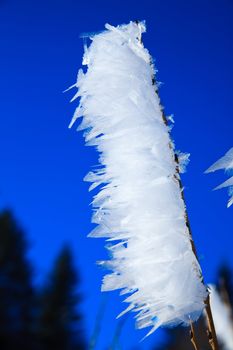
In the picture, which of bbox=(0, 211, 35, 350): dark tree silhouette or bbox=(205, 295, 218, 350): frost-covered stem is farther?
bbox=(0, 211, 35, 350): dark tree silhouette

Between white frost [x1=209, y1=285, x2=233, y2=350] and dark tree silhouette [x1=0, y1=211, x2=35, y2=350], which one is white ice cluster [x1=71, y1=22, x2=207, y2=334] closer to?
white frost [x1=209, y1=285, x2=233, y2=350]

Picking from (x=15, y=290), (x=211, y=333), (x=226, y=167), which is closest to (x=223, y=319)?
(x=211, y=333)

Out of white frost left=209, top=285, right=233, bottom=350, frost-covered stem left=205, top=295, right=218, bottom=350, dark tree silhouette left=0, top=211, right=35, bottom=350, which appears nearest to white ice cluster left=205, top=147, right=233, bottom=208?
frost-covered stem left=205, top=295, right=218, bottom=350

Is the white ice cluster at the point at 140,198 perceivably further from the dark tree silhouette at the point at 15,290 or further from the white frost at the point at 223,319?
the dark tree silhouette at the point at 15,290

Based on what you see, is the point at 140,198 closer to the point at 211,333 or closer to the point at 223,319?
the point at 211,333

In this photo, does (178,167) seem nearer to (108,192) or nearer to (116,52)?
(108,192)

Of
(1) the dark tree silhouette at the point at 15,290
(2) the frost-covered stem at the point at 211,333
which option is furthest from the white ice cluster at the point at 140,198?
Result: (1) the dark tree silhouette at the point at 15,290

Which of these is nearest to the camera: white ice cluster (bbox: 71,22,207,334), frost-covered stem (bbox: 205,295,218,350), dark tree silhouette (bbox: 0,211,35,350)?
frost-covered stem (bbox: 205,295,218,350)

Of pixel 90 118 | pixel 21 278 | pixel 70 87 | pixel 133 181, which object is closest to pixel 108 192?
pixel 133 181
